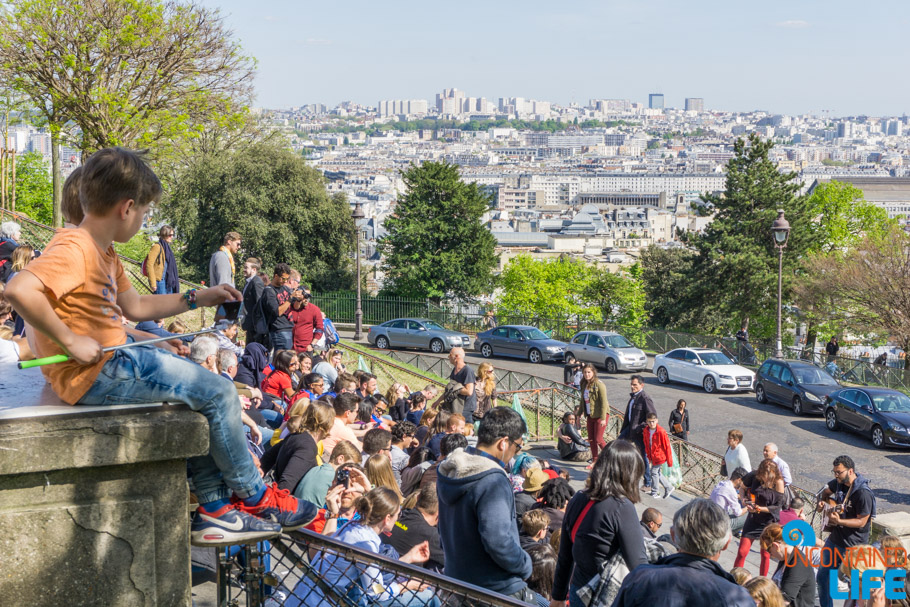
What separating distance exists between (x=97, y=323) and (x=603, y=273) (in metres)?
67.4

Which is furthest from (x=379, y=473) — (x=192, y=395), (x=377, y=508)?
(x=192, y=395)

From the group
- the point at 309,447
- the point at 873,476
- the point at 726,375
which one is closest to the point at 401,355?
the point at 726,375

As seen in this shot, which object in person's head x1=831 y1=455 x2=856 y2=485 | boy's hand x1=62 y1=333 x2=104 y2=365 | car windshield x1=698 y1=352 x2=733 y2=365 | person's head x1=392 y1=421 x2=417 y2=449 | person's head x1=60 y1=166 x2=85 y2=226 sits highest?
person's head x1=60 y1=166 x2=85 y2=226

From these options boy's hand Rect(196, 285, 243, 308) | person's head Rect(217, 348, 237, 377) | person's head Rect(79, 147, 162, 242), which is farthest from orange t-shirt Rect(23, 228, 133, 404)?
person's head Rect(217, 348, 237, 377)

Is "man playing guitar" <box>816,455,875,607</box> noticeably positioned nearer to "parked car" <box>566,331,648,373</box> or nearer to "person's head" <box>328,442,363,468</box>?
"person's head" <box>328,442,363,468</box>

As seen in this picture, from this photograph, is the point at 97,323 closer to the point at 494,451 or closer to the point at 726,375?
the point at 494,451

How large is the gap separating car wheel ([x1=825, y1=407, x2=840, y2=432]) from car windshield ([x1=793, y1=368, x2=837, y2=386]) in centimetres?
200

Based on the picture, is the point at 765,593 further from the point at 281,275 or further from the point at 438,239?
the point at 438,239

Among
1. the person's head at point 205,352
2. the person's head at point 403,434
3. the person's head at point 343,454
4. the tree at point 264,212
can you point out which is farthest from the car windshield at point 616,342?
the person's head at point 343,454

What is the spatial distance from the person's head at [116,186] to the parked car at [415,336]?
2811 centimetres

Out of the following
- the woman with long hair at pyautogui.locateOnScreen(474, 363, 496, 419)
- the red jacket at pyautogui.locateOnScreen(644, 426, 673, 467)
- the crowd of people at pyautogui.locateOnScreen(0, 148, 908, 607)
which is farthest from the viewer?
the red jacket at pyautogui.locateOnScreen(644, 426, 673, 467)

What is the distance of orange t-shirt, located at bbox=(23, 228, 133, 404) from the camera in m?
3.06

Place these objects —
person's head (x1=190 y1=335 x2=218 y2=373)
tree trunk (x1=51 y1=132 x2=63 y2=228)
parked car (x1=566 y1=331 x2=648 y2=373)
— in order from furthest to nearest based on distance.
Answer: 1. parked car (x1=566 y1=331 x2=648 y2=373)
2. tree trunk (x1=51 y1=132 x2=63 y2=228)
3. person's head (x1=190 y1=335 x2=218 y2=373)

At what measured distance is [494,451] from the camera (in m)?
5.25
